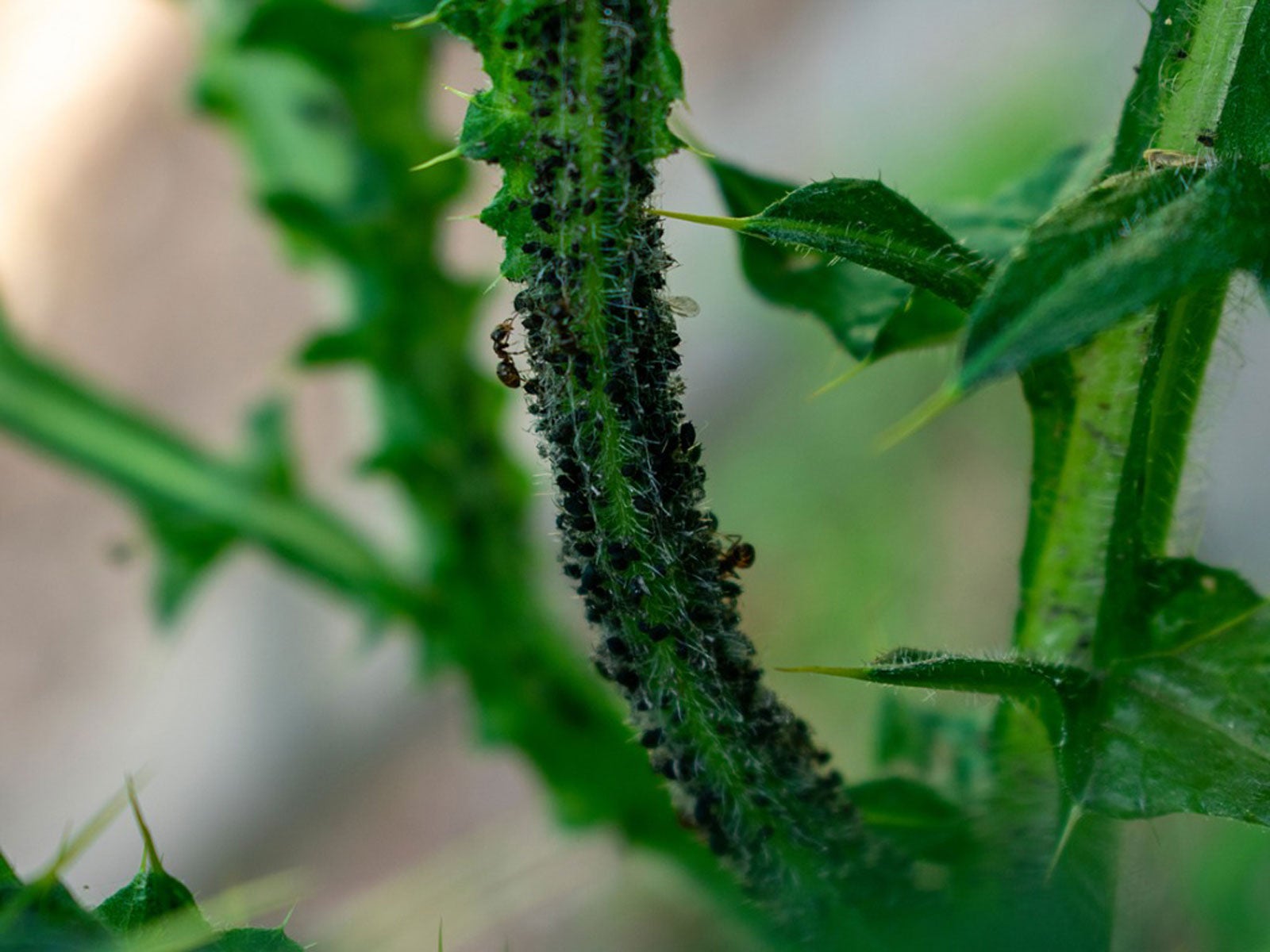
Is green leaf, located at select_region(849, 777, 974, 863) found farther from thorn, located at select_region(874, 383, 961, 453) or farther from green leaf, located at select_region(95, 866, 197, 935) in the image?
green leaf, located at select_region(95, 866, 197, 935)

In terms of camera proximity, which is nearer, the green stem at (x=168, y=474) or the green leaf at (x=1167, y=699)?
the green leaf at (x=1167, y=699)

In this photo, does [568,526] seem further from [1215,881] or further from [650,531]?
[1215,881]

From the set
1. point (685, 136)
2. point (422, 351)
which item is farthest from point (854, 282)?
point (422, 351)

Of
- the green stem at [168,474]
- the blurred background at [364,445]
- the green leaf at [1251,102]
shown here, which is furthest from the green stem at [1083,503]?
the blurred background at [364,445]

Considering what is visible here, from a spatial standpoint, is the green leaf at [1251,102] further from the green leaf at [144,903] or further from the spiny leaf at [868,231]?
the green leaf at [144,903]

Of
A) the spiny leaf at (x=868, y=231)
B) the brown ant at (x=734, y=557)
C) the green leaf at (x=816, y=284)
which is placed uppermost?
the green leaf at (x=816, y=284)
